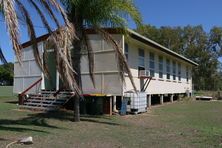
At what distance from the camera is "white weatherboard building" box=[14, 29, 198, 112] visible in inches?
728

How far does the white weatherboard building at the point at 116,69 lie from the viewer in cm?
1850

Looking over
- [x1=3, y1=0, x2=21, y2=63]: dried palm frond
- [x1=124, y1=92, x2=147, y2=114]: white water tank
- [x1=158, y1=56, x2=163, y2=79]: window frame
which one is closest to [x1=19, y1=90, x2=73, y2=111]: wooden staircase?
[x1=124, y1=92, x2=147, y2=114]: white water tank

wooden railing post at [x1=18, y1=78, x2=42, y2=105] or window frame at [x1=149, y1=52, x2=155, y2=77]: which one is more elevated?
window frame at [x1=149, y1=52, x2=155, y2=77]

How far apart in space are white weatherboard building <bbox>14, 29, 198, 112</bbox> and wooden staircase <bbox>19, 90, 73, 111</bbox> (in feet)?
3.16

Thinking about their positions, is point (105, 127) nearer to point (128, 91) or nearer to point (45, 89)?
point (128, 91)

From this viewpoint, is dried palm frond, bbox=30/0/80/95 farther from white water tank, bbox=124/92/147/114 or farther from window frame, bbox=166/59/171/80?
window frame, bbox=166/59/171/80

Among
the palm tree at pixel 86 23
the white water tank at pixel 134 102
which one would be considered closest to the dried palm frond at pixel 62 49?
the palm tree at pixel 86 23

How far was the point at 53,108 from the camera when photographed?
1755 centimetres

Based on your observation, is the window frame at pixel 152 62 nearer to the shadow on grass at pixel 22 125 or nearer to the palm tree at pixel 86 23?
the palm tree at pixel 86 23

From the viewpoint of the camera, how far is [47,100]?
19.0 metres

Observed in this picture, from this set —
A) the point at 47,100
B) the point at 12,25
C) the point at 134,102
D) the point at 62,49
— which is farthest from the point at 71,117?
the point at 12,25

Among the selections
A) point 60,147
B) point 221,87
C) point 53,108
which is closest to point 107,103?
point 53,108

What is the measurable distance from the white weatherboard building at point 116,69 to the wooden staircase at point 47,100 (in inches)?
37.9

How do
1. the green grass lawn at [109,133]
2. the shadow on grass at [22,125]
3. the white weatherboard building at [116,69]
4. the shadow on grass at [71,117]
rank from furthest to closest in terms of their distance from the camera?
the white weatherboard building at [116,69]
the shadow on grass at [71,117]
the shadow on grass at [22,125]
the green grass lawn at [109,133]
